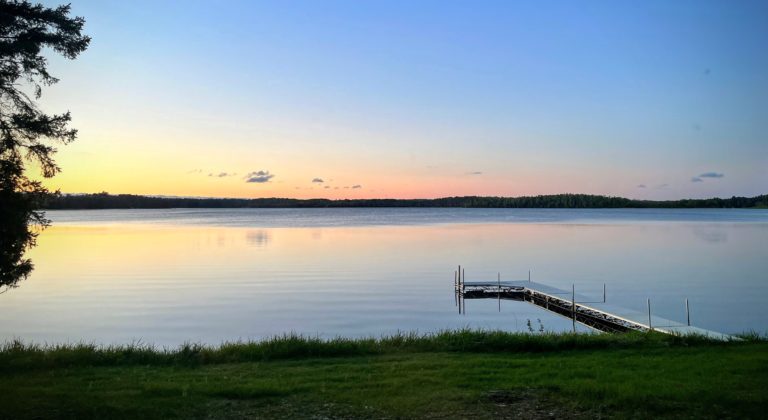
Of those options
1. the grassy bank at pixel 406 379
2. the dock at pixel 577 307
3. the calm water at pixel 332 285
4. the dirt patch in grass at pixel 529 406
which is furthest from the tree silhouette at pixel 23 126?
the dock at pixel 577 307

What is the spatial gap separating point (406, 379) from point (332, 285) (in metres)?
24.3

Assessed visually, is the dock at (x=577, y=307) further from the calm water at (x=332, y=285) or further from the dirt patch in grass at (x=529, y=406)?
the dirt patch in grass at (x=529, y=406)

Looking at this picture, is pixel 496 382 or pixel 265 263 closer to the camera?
pixel 496 382

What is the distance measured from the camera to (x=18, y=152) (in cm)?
878

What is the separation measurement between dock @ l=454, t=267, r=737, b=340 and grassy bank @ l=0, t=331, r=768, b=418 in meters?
6.95

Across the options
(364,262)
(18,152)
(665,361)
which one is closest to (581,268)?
(364,262)

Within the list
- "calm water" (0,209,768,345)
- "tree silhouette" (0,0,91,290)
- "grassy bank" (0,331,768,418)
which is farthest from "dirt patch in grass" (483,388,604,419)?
"calm water" (0,209,768,345)

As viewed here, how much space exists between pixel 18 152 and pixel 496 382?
818 cm

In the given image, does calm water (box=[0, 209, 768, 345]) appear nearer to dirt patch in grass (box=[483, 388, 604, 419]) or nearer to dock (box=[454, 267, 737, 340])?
dock (box=[454, 267, 737, 340])

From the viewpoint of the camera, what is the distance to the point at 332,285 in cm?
3281

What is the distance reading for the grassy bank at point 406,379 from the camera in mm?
7160

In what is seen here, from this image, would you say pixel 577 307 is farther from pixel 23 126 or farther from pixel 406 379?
pixel 23 126

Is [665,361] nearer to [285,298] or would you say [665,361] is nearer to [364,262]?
[285,298]

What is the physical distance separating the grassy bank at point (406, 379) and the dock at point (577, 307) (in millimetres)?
6949
